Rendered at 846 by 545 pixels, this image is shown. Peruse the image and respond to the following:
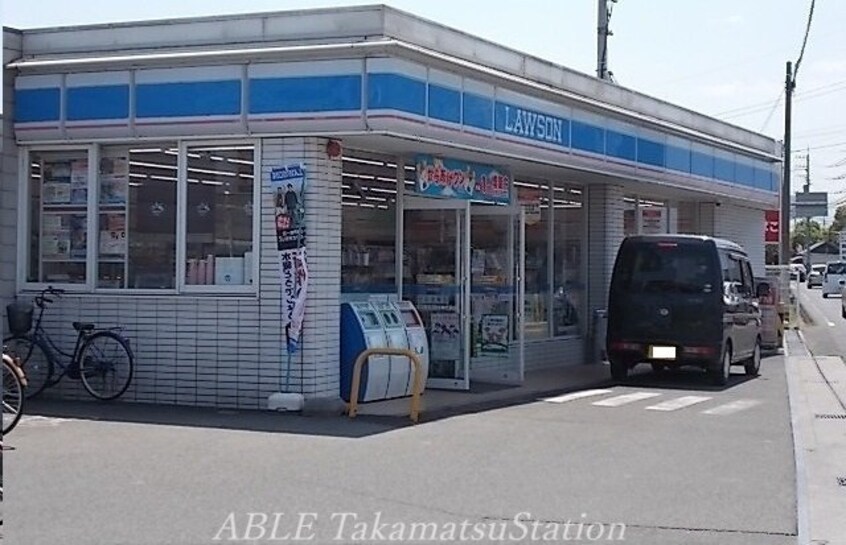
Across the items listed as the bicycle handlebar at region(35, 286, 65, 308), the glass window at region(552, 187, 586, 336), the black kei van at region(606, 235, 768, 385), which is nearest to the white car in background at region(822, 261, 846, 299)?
the glass window at region(552, 187, 586, 336)

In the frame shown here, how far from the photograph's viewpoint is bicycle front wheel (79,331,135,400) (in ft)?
47.0

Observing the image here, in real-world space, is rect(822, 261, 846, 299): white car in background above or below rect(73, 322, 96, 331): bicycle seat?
above

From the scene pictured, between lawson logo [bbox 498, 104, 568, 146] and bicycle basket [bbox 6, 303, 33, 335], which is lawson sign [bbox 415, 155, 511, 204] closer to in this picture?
lawson logo [bbox 498, 104, 568, 146]

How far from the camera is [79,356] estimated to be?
14.4 meters

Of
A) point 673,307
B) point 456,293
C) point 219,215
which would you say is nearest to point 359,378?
point 219,215

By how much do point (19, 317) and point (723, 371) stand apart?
1004 cm

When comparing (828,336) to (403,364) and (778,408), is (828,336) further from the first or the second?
(403,364)

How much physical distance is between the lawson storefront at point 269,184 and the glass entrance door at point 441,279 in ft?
0.09

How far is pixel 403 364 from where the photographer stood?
14836 millimetres

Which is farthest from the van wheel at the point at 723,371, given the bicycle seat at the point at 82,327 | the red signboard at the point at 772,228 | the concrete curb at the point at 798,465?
the red signboard at the point at 772,228

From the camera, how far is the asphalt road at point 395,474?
8.12 metres

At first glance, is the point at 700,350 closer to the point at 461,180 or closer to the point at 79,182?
the point at 461,180

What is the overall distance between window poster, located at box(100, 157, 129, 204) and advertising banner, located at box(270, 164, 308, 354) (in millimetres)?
2285

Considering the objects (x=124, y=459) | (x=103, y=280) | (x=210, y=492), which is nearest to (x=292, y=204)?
(x=103, y=280)
